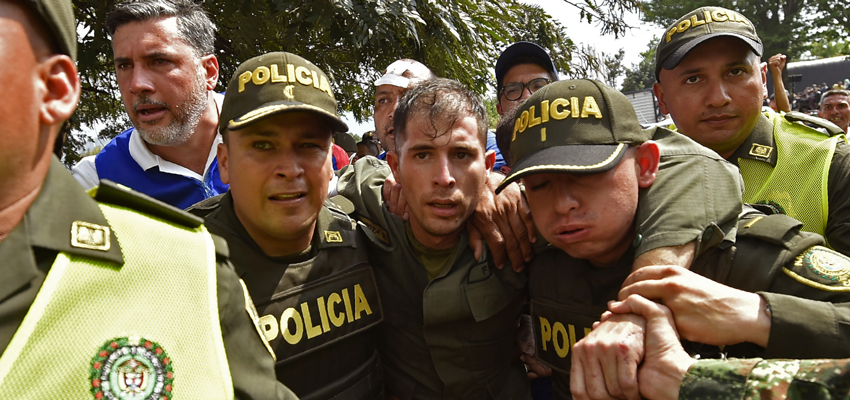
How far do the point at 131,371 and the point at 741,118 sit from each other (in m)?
2.53

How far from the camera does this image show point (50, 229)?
3.57ft

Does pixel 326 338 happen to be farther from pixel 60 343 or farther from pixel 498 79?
pixel 498 79

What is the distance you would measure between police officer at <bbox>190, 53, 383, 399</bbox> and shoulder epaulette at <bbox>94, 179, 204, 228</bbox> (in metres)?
0.70

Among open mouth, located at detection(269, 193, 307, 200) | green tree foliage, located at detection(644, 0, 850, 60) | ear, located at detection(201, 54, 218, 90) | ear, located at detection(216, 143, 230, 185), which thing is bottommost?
open mouth, located at detection(269, 193, 307, 200)

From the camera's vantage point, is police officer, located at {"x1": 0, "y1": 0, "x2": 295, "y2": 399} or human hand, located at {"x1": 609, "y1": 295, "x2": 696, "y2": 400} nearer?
police officer, located at {"x1": 0, "y1": 0, "x2": 295, "y2": 399}

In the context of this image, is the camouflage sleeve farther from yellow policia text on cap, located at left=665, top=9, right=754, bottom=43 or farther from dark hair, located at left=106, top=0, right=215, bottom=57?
dark hair, located at left=106, top=0, right=215, bottom=57

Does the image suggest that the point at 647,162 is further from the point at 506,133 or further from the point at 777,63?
the point at 777,63

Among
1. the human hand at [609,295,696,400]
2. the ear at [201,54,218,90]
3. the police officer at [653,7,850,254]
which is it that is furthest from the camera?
the ear at [201,54,218,90]

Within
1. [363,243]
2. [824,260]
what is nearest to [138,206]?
[363,243]

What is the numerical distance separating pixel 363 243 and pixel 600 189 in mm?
1052

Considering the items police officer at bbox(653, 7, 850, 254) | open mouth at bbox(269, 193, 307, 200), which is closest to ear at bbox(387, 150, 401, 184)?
open mouth at bbox(269, 193, 307, 200)

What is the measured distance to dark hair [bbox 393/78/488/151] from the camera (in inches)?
Result: 89.7

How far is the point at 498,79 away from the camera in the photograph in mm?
3982

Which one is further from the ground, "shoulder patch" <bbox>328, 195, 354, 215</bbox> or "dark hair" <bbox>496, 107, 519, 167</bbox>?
"dark hair" <bbox>496, 107, 519, 167</bbox>
